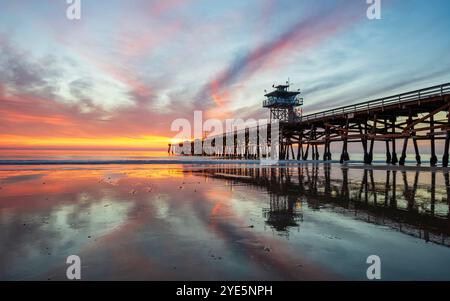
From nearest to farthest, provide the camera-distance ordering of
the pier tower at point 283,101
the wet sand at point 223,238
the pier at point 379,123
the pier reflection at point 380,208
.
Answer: the wet sand at point 223,238
the pier reflection at point 380,208
the pier at point 379,123
the pier tower at point 283,101

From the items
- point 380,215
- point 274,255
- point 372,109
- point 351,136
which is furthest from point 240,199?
point 351,136

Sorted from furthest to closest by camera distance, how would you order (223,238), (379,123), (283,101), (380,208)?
(283,101) → (379,123) → (380,208) → (223,238)

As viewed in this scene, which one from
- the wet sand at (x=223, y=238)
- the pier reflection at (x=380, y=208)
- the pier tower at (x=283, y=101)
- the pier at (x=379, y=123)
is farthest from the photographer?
the pier tower at (x=283, y=101)

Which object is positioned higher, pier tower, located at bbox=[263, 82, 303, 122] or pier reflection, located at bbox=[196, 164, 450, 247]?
pier tower, located at bbox=[263, 82, 303, 122]

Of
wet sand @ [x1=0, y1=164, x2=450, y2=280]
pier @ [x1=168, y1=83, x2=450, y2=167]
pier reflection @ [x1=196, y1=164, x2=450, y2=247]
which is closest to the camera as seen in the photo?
wet sand @ [x1=0, y1=164, x2=450, y2=280]

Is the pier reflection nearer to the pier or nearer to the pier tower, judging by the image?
the pier

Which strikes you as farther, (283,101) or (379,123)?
(283,101)

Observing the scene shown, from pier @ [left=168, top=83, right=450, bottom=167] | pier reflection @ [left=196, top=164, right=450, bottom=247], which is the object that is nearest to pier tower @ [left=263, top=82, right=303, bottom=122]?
pier @ [left=168, top=83, right=450, bottom=167]

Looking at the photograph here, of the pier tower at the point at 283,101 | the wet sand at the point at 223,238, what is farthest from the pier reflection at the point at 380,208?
the pier tower at the point at 283,101

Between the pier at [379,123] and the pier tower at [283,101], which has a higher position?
the pier tower at [283,101]

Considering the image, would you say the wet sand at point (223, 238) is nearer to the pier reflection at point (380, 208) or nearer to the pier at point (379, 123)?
the pier reflection at point (380, 208)

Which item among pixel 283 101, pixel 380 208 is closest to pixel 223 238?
pixel 380 208

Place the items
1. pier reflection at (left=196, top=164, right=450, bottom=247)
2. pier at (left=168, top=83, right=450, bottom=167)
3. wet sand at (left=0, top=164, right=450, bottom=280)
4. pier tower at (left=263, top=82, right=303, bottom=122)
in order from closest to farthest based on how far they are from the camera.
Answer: wet sand at (left=0, top=164, right=450, bottom=280), pier reflection at (left=196, top=164, right=450, bottom=247), pier at (left=168, top=83, right=450, bottom=167), pier tower at (left=263, top=82, right=303, bottom=122)

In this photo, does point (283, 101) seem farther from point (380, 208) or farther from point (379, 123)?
point (380, 208)
